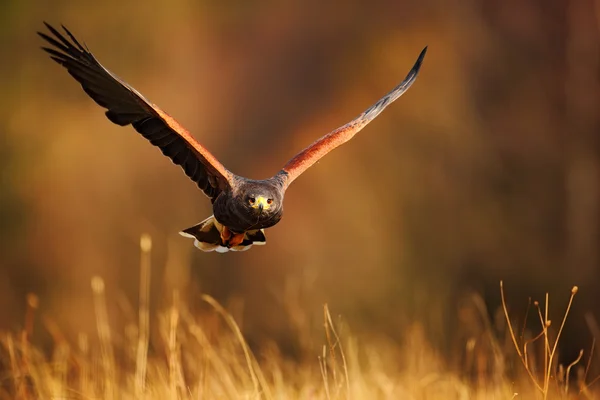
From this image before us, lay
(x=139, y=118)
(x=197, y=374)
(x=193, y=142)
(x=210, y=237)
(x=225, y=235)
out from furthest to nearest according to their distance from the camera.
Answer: (x=210, y=237), (x=225, y=235), (x=139, y=118), (x=193, y=142), (x=197, y=374)

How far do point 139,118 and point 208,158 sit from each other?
24.5 inches

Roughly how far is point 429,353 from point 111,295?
998 centimetres

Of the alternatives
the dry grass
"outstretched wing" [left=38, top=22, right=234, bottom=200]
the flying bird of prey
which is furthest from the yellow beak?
the dry grass

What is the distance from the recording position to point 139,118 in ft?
17.7

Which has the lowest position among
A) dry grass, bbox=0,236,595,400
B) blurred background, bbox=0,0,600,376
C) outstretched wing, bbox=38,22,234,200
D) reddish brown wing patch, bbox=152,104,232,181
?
dry grass, bbox=0,236,595,400

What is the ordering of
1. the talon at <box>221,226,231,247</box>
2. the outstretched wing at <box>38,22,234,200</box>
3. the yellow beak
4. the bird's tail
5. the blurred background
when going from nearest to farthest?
the yellow beak < the outstretched wing at <box>38,22,234,200</box> < the talon at <box>221,226,231,247</box> < the bird's tail < the blurred background

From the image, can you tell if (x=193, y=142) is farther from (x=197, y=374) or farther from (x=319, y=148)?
(x=197, y=374)

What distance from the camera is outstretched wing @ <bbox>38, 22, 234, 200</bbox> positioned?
501cm

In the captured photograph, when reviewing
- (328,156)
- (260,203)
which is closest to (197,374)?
(260,203)

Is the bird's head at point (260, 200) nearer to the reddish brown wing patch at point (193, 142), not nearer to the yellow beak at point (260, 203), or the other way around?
the yellow beak at point (260, 203)

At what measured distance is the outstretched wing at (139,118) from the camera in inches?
197

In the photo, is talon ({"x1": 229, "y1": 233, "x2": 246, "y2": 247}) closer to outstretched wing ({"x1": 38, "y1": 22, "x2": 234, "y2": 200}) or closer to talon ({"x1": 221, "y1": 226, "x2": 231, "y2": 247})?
talon ({"x1": 221, "y1": 226, "x2": 231, "y2": 247})

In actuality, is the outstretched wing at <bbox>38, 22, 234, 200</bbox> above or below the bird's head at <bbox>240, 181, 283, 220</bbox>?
above

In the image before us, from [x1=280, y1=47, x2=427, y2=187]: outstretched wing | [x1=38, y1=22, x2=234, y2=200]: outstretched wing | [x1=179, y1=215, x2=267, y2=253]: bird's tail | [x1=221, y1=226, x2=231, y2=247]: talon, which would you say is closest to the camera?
[x1=38, y1=22, x2=234, y2=200]: outstretched wing
